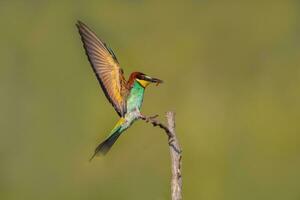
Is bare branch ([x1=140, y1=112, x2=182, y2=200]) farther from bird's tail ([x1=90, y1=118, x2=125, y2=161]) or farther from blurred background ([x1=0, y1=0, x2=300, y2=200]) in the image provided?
blurred background ([x1=0, y1=0, x2=300, y2=200])

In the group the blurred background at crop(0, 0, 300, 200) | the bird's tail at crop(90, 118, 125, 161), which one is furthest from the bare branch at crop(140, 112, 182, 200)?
the blurred background at crop(0, 0, 300, 200)

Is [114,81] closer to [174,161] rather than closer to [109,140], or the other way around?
[109,140]

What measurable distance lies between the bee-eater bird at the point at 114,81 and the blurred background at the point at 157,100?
112 centimetres

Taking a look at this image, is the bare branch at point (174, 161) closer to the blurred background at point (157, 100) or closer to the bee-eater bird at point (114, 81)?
the bee-eater bird at point (114, 81)

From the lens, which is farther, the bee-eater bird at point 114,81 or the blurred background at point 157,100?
the blurred background at point 157,100

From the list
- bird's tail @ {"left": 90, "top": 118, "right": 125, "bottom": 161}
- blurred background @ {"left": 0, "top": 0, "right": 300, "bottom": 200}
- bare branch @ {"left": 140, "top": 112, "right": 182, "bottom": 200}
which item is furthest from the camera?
blurred background @ {"left": 0, "top": 0, "right": 300, "bottom": 200}

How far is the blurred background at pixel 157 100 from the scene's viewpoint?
3803 millimetres

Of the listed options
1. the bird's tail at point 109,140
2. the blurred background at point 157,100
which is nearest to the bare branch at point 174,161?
the bird's tail at point 109,140

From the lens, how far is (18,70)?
177 inches

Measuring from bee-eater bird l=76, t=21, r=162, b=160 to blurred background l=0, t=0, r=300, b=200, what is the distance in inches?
44.2

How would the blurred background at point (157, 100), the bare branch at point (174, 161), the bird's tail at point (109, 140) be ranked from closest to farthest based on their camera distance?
1. the bare branch at point (174, 161)
2. the bird's tail at point (109, 140)
3. the blurred background at point (157, 100)

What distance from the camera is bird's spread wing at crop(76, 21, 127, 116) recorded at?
93.2 inches

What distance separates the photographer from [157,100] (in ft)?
13.4

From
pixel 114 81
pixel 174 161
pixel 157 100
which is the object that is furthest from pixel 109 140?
pixel 157 100
